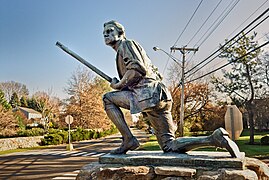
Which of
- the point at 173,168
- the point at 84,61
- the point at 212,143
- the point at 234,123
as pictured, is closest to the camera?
the point at 173,168

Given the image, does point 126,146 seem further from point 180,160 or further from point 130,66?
point 130,66

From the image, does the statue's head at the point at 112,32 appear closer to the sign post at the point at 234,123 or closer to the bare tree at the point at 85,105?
the sign post at the point at 234,123

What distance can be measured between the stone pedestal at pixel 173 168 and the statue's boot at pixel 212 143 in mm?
103

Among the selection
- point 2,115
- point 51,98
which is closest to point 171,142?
point 2,115

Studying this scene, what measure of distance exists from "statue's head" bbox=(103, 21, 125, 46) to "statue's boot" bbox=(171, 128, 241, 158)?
1.48 meters

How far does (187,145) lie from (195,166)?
357mm

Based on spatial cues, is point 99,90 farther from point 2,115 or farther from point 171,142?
point 171,142

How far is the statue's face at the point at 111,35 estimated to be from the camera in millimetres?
3311

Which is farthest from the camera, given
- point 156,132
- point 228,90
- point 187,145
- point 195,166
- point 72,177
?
point 228,90

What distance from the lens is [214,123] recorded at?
1156 inches

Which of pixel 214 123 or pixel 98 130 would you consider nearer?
pixel 214 123

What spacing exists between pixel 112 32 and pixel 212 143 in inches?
70.9

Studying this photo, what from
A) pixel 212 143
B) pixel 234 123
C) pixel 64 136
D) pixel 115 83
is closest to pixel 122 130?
pixel 115 83

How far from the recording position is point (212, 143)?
2703 millimetres
